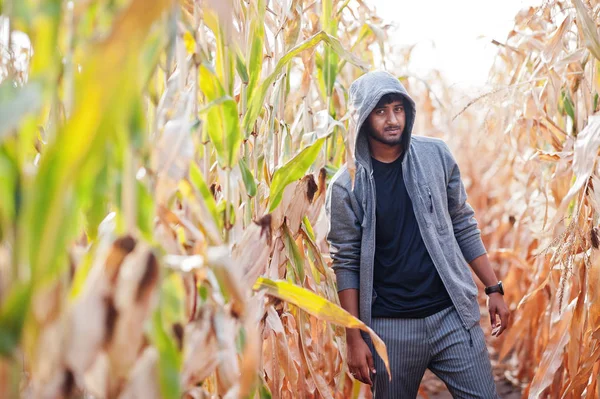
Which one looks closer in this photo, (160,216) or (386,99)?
(160,216)

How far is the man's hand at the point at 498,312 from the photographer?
1.65 meters

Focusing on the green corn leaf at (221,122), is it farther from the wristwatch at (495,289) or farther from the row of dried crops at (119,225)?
the wristwatch at (495,289)

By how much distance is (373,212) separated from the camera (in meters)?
1.62

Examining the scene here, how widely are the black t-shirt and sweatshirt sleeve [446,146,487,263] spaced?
0.14 m

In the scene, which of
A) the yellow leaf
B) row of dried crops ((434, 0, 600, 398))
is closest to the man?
row of dried crops ((434, 0, 600, 398))

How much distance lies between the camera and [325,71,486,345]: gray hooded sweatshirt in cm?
160

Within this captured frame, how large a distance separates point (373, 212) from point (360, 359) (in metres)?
0.35

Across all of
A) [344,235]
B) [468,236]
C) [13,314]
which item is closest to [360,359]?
[344,235]

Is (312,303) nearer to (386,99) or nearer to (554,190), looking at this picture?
(386,99)

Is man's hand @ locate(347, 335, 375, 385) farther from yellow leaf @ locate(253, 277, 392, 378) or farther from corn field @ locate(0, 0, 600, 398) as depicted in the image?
yellow leaf @ locate(253, 277, 392, 378)

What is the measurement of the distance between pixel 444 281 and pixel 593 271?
326mm

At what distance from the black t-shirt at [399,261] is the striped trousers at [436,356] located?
3cm

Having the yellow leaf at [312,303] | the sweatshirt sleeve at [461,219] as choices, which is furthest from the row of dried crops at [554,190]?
the yellow leaf at [312,303]

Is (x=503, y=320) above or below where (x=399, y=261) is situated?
below
